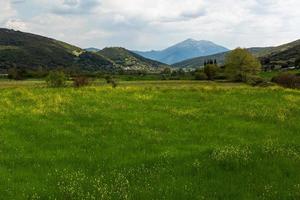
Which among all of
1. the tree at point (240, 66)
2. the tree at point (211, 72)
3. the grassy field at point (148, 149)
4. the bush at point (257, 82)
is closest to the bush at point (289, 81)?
the bush at point (257, 82)

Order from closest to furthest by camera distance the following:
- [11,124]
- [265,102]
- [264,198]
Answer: [264,198]
[11,124]
[265,102]

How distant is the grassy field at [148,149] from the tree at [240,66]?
4903 inches

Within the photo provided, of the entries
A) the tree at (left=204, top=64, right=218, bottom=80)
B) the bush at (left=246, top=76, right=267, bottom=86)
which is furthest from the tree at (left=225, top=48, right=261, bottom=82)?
the bush at (left=246, top=76, right=267, bottom=86)

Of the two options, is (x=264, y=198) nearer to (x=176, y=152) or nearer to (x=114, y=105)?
(x=176, y=152)

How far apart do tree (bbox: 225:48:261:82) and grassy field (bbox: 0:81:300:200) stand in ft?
409

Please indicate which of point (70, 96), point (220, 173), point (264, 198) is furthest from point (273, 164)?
point (70, 96)

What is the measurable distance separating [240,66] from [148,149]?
5698 inches

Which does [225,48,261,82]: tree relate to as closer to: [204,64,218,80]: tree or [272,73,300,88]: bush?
[204,64,218,80]: tree

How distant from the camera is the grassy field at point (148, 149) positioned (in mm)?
15312

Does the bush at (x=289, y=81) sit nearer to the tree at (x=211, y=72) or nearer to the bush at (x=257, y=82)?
the bush at (x=257, y=82)

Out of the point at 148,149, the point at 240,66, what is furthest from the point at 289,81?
the point at 148,149

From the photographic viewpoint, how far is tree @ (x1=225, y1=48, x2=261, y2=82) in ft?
525

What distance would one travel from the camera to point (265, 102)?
3750cm

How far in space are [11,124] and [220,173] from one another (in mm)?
14629
